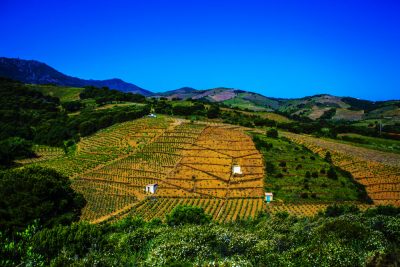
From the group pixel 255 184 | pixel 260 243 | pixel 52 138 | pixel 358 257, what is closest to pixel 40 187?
pixel 260 243

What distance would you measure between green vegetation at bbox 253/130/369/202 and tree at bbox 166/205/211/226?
63.9 feet

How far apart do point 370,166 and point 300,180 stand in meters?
18.3

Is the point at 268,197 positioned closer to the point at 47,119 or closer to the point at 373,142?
the point at 373,142

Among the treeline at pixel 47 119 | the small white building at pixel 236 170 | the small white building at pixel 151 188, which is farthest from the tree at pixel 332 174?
the treeline at pixel 47 119

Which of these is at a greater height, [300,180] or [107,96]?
[107,96]

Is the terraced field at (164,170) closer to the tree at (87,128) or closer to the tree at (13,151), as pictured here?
the tree at (87,128)

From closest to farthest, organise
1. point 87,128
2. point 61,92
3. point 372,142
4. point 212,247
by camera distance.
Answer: point 212,247, point 372,142, point 87,128, point 61,92

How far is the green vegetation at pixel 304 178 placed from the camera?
5953 cm

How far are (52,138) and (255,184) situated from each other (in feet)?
206

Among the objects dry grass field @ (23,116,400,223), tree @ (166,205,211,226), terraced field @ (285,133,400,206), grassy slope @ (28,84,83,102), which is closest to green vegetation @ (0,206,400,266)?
tree @ (166,205,211,226)

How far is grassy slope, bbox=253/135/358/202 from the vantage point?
195 ft

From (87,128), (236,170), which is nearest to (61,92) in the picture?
(87,128)

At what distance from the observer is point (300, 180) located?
6291 centimetres

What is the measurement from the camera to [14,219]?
116 ft
